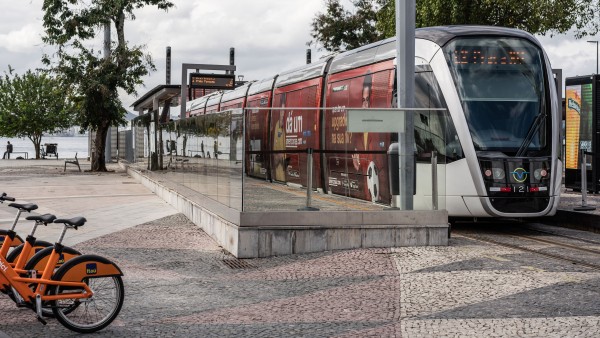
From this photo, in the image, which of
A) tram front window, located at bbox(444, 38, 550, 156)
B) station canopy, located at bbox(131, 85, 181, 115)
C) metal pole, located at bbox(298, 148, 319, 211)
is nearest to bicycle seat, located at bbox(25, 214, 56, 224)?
metal pole, located at bbox(298, 148, 319, 211)

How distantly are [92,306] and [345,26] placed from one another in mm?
37635

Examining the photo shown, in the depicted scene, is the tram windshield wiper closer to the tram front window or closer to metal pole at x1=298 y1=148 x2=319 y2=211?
the tram front window

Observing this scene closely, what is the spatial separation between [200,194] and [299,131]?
337cm

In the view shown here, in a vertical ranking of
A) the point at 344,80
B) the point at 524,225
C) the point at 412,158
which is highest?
the point at 344,80

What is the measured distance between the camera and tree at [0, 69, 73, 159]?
52.9 metres

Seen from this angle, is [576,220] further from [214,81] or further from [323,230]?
[214,81]

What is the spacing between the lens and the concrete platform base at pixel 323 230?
10.4m

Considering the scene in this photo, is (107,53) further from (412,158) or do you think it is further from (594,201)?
(412,158)

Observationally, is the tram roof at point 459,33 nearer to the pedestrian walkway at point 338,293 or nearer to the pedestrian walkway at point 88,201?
the pedestrian walkway at point 338,293

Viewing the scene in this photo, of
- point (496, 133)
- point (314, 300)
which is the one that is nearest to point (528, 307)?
point (314, 300)

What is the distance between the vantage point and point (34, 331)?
21.8 ft

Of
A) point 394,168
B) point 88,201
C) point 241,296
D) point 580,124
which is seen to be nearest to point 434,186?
point 394,168

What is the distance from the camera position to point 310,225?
1065 centimetres

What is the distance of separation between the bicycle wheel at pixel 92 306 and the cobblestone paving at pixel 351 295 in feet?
0.33
